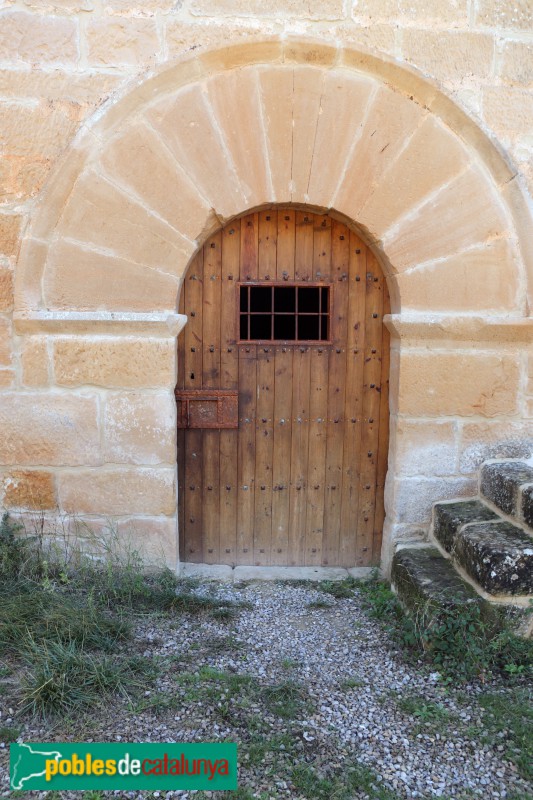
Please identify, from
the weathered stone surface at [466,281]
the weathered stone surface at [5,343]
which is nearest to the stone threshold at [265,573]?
the weathered stone surface at [5,343]

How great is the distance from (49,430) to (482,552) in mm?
2250

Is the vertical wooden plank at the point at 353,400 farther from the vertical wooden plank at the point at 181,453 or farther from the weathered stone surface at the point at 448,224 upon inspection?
the vertical wooden plank at the point at 181,453

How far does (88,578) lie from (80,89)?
250 centimetres

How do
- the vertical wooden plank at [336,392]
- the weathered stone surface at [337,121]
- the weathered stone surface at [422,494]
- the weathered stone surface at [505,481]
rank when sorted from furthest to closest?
the vertical wooden plank at [336,392] < the weathered stone surface at [422,494] < the weathered stone surface at [337,121] < the weathered stone surface at [505,481]

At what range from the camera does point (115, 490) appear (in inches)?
128

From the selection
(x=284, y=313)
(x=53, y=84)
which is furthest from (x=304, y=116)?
(x=53, y=84)

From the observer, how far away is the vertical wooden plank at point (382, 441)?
352cm

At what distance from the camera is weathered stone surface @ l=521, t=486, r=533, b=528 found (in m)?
2.86

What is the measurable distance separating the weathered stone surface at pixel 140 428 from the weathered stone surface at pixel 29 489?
0.36 metres

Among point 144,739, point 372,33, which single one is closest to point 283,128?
point 372,33

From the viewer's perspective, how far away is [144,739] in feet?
7.03

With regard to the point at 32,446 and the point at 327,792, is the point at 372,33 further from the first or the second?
the point at 327,792

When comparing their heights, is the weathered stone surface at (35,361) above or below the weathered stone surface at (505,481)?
above

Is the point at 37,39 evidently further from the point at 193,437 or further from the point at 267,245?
the point at 193,437
